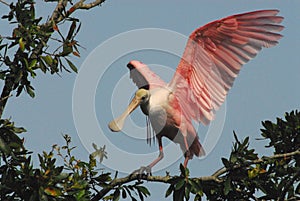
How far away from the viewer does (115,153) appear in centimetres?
847

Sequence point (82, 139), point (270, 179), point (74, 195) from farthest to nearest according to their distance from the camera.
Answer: point (82, 139)
point (270, 179)
point (74, 195)

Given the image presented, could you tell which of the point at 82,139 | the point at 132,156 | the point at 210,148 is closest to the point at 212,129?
the point at 210,148

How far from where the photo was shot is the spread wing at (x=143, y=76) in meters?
9.80

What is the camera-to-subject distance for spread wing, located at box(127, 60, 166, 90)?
9.80 metres

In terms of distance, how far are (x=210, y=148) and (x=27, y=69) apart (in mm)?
2766

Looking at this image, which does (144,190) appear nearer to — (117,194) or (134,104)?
(117,194)

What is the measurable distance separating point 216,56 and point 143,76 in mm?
1156

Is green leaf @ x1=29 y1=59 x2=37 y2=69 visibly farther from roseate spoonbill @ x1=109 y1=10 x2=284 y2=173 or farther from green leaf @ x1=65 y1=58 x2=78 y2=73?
roseate spoonbill @ x1=109 y1=10 x2=284 y2=173

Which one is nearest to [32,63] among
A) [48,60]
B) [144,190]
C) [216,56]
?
[48,60]

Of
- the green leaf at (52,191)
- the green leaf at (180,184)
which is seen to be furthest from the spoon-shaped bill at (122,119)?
the green leaf at (52,191)

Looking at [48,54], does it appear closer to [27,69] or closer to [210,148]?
[27,69]

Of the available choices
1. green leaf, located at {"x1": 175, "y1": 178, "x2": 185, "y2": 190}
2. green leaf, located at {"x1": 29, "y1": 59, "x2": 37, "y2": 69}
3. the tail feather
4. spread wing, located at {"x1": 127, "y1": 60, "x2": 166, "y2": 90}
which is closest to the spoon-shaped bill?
spread wing, located at {"x1": 127, "y1": 60, "x2": 166, "y2": 90}

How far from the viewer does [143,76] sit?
10.0 m

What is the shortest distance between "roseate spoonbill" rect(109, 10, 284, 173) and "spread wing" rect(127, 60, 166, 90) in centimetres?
34
